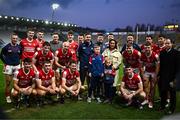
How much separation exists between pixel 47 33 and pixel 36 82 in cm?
4526

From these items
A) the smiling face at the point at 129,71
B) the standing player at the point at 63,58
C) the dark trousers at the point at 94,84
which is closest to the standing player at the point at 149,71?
the smiling face at the point at 129,71

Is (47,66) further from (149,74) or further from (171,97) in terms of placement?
(171,97)

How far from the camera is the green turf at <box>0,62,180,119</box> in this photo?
23.2 feet

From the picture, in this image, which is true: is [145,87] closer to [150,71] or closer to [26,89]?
[150,71]

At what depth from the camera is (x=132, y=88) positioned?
8562mm

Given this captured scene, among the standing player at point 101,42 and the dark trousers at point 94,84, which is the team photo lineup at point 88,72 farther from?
the standing player at point 101,42

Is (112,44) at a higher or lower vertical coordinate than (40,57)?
higher

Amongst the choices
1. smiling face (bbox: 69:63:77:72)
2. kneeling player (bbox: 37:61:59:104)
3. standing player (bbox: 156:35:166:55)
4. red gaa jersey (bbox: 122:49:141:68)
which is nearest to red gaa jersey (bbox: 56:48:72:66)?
smiling face (bbox: 69:63:77:72)

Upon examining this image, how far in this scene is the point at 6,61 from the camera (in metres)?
8.66

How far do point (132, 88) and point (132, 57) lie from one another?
0.94 m

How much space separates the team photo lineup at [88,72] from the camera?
7.91m

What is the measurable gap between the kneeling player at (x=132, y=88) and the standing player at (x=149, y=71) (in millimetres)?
265

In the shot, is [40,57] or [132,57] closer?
[40,57]

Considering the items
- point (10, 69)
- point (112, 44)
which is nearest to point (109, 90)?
point (112, 44)
